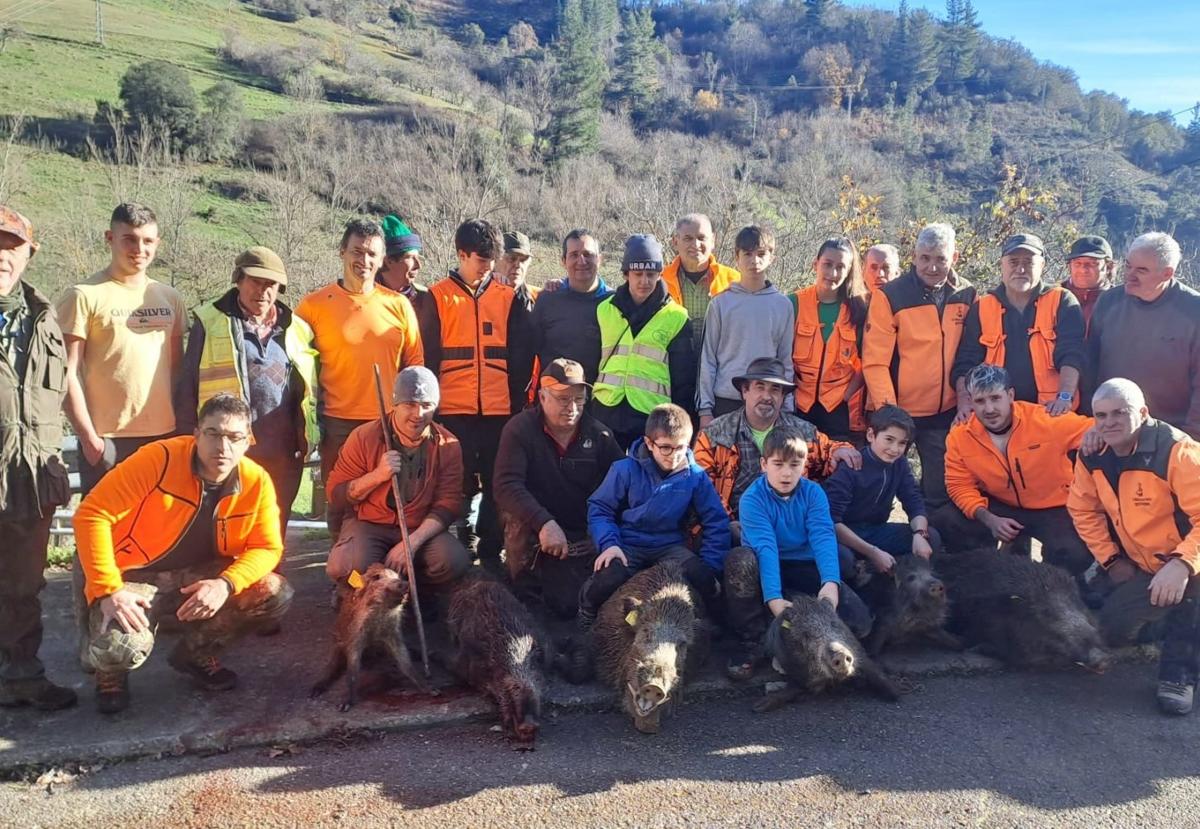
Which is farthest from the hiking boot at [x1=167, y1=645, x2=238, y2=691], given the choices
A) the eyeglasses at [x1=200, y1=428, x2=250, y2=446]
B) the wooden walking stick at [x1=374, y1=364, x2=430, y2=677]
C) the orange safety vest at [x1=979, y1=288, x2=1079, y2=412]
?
the orange safety vest at [x1=979, y1=288, x2=1079, y2=412]

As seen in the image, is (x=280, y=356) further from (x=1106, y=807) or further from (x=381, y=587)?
(x=1106, y=807)

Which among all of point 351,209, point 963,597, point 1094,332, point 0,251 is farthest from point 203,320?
point 351,209

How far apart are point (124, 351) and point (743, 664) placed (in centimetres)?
401

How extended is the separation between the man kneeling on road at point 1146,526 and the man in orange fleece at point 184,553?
4.69 metres

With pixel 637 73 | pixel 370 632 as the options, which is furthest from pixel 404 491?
pixel 637 73

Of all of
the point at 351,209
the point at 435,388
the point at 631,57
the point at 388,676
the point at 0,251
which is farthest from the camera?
the point at 631,57

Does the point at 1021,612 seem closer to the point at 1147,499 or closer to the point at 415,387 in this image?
the point at 1147,499

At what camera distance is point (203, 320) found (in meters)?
5.17

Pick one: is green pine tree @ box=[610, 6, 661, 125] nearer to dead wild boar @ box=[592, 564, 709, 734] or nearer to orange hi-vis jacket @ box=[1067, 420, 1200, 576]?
orange hi-vis jacket @ box=[1067, 420, 1200, 576]

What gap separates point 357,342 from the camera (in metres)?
5.64

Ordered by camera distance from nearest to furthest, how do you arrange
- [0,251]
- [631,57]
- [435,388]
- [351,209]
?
[0,251], [435,388], [351,209], [631,57]

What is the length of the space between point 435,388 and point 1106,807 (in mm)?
3955

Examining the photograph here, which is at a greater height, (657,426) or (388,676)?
(657,426)

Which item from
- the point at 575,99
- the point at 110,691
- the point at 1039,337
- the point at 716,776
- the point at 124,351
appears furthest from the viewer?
the point at 575,99
